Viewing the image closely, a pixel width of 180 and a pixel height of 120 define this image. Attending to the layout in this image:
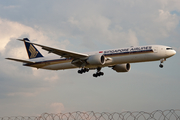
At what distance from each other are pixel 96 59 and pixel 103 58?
1.38m

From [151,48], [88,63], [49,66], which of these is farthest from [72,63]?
[151,48]

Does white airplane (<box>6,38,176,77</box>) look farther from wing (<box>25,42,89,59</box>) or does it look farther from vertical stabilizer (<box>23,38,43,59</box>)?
vertical stabilizer (<box>23,38,43,59</box>)

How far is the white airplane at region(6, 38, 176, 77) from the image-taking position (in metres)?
41.5

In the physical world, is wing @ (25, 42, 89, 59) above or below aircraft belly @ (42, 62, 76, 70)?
above

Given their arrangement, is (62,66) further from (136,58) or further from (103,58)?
(136,58)

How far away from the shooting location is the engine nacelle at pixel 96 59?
43.4 metres

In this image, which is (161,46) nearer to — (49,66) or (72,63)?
(72,63)

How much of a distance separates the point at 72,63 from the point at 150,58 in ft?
45.6

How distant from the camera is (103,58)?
44.2m

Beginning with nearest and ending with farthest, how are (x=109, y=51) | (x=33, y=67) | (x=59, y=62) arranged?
1. (x=109, y=51)
2. (x=59, y=62)
3. (x=33, y=67)

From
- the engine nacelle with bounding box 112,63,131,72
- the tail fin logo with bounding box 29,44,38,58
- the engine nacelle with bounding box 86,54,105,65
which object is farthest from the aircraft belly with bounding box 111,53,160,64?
the tail fin logo with bounding box 29,44,38,58

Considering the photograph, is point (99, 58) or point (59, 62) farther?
point (59, 62)

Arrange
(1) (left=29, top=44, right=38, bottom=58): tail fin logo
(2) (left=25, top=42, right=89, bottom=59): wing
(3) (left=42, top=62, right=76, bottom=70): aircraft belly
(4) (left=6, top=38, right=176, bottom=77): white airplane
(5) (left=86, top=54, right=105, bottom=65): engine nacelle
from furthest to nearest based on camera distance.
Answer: (1) (left=29, top=44, right=38, bottom=58): tail fin logo
(3) (left=42, top=62, right=76, bottom=70): aircraft belly
(5) (left=86, top=54, right=105, bottom=65): engine nacelle
(2) (left=25, top=42, right=89, bottom=59): wing
(4) (left=6, top=38, right=176, bottom=77): white airplane

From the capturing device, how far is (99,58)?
43.4 meters
